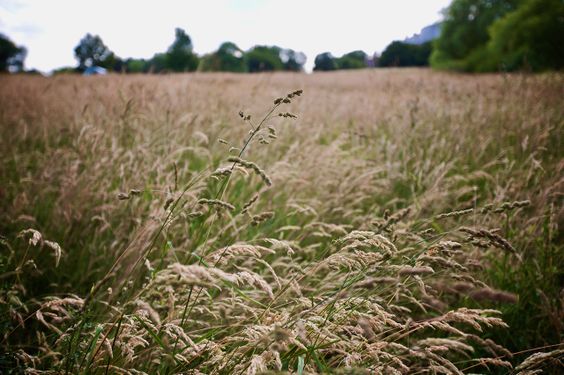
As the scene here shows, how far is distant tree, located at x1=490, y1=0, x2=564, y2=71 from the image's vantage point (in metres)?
30.0

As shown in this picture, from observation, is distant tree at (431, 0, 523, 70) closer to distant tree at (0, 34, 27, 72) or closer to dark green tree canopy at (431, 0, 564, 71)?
dark green tree canopy at (431, 0, 564, 71)

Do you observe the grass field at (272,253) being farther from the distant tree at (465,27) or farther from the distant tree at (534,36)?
the distant tree at (465,27)

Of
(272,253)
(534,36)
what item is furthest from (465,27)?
(272,253)

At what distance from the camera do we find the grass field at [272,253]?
124 cm

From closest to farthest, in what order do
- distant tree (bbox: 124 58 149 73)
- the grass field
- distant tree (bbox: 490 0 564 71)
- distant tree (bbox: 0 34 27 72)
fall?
the grass field < distant tree (bbox: 124 58 149 73) < distant tree (bbox: 490 0 564 71) < distant tree (bbox: 0 34 27 72)

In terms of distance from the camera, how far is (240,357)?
1.26 m

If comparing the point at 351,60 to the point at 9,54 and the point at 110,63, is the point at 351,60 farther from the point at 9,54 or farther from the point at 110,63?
the point at 9,54

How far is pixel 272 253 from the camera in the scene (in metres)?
2.46

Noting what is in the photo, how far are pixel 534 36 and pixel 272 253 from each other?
39.8 meters

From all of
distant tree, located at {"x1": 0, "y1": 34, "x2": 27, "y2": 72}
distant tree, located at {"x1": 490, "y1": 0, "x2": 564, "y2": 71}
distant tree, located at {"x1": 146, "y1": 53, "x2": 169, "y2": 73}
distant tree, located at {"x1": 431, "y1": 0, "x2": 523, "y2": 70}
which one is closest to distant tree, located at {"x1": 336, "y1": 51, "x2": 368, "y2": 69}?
distant tree, located at {"x1": 146, "y1": 53, "x2": 169, "y2": 73}

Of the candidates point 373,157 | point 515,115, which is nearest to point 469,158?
point 373,157

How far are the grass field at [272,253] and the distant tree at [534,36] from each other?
110ft

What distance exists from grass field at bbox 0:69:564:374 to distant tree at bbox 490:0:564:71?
110ft

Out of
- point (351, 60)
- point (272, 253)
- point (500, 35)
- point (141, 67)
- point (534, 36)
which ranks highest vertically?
point (500, 35)
